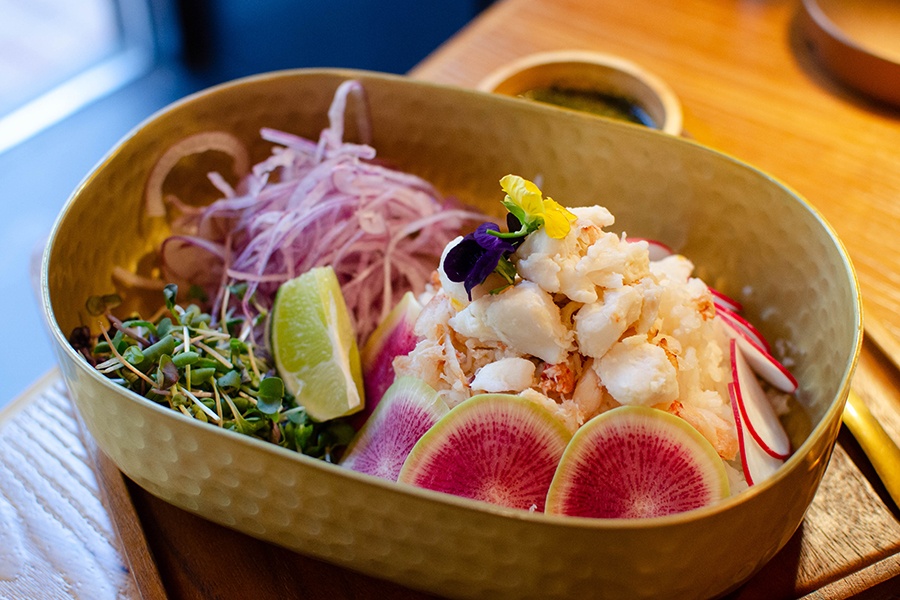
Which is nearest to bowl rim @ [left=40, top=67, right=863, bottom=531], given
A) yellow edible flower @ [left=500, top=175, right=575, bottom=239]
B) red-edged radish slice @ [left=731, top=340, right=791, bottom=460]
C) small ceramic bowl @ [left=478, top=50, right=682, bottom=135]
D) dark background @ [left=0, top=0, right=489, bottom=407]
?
red-edged radish slice @ [left=731, top=340, right=791, bottom=460]

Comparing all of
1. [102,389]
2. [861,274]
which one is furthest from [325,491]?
[861,274]

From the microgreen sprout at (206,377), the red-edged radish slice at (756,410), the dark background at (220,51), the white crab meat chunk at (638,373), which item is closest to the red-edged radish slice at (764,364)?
the red-edged radish slice at (756,410)

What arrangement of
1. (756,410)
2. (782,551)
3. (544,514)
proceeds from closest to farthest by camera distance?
(544,514) → (782,551) → (756,410)

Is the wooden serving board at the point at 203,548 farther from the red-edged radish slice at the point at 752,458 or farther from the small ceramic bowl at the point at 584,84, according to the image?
the small ceramic bowl at the point at 584,84

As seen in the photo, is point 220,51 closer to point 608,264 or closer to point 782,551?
point 608,264

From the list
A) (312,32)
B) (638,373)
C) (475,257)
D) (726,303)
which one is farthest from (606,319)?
(312,32)

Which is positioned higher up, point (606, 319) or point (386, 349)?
point (606, 319)

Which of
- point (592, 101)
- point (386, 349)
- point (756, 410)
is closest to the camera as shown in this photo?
point (756, 410)
